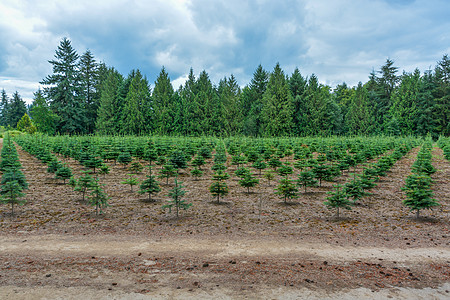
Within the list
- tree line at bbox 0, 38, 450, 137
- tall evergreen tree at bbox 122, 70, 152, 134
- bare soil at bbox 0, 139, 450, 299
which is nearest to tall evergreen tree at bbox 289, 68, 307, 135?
tree line at bbox 0, 38, 450, 137

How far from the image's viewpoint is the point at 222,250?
5.99 m

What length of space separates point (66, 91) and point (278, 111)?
128 ft

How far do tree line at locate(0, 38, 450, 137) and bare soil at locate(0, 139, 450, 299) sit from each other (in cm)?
3397

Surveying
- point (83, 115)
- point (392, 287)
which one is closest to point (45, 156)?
point (392, 287)

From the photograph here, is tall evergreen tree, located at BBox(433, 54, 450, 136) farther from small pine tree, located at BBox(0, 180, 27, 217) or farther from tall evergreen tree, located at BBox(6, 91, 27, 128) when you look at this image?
tall evergreen tree, located at BBox(6, 91, 27, 128)

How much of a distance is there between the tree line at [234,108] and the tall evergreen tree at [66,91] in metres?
0.16

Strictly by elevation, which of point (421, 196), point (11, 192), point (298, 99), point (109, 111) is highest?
point (298, 99)

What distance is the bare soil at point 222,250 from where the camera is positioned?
4.41 m

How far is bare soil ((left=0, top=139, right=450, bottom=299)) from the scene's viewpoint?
4406mm

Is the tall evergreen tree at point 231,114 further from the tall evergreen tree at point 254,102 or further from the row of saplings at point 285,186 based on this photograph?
the row of saplings at point 285,186

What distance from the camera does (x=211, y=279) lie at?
4.68 m

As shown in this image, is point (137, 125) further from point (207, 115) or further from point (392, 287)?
point (392, 287)

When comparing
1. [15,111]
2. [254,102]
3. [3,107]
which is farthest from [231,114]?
[3,107]

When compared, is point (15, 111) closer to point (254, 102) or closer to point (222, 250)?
point (254, 102)
